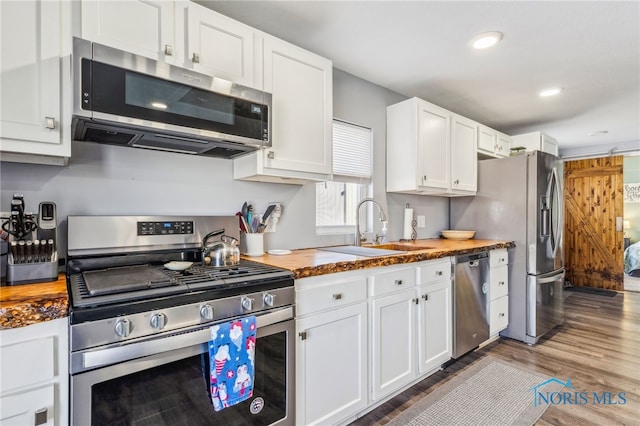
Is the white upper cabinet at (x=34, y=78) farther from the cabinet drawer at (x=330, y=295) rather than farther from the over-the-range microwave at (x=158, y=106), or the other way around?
the cabinet drawer at (x=330, y=295)

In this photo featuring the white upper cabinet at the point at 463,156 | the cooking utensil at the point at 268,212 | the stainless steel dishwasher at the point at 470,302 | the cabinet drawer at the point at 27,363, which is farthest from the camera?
the white upper cabinet at the point at 463,156

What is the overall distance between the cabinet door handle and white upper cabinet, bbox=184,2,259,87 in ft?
4.69

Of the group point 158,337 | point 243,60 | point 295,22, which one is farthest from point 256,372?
point 295,22

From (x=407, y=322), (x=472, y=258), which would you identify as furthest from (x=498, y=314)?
(x=407, y=322)

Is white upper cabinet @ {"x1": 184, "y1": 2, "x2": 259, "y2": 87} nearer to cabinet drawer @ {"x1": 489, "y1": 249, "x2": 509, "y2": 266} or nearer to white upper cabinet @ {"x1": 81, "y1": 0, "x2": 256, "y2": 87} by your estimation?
white upper cabinet @ {"x1": 81, "y1": 0, "x2": 256, "y2": 87}

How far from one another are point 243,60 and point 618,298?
19.3 feet

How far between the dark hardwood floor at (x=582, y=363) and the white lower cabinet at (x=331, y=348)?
11.4 inches

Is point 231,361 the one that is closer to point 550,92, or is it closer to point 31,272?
point 31,272

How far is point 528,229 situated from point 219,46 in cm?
305

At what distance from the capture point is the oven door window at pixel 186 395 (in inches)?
40.6

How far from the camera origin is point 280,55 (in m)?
1.87

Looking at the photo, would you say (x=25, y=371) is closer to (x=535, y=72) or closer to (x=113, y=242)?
(x=113, y=242)

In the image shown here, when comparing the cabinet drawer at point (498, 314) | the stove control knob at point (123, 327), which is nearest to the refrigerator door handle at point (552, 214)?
the cabinet drawer at point (498, 314)

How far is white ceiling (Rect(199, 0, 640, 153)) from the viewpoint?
1862mm
